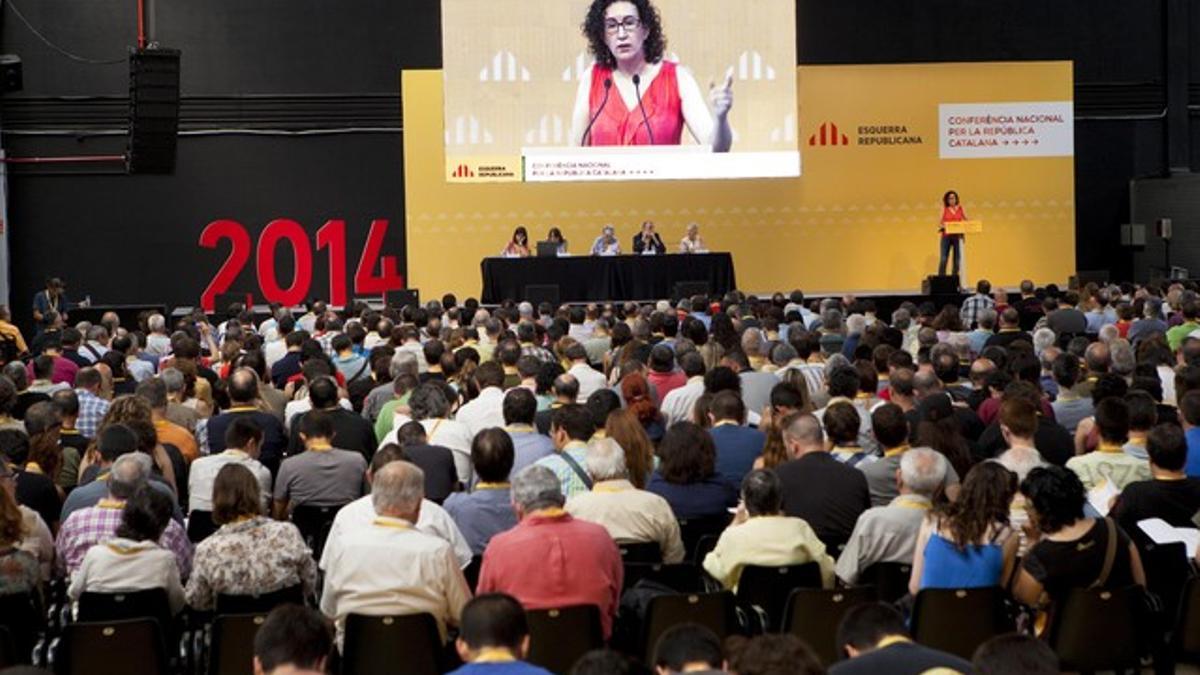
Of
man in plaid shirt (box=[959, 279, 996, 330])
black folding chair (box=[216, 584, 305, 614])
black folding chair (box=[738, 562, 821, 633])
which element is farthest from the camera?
man in plaid shirt (box=[959, 279, 996, 330])

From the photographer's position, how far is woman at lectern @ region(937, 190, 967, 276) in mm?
23438

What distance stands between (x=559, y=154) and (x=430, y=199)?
86.9 inches

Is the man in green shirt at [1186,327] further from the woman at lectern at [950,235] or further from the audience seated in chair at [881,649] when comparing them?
the woman at lectern at [950,235]

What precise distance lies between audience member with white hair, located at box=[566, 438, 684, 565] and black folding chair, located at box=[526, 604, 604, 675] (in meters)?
0.94

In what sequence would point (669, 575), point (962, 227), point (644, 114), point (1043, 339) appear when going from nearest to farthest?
1. point (669, 575)
2. point (1043, 339)
3. point (644, 114)
4. point (962, 227)

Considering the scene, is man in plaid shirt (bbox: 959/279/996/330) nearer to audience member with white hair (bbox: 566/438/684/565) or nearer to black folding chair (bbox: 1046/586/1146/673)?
audience member with white hair (bbox: 566/438/684/565)

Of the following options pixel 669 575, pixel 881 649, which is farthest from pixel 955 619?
pixel 881 649

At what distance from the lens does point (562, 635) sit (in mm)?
5652

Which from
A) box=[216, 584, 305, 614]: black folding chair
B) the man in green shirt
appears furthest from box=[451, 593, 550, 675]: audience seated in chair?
the man in green shirt

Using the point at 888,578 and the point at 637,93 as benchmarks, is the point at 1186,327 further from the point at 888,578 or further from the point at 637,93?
the point at 637,93

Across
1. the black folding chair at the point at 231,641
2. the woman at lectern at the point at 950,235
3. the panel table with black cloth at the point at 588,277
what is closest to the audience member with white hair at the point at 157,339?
the panel table with black cloth at the point at 588,277

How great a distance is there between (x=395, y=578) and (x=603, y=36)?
17.9 meters

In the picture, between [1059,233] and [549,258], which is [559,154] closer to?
[549,258]

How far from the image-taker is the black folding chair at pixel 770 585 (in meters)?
6.17
